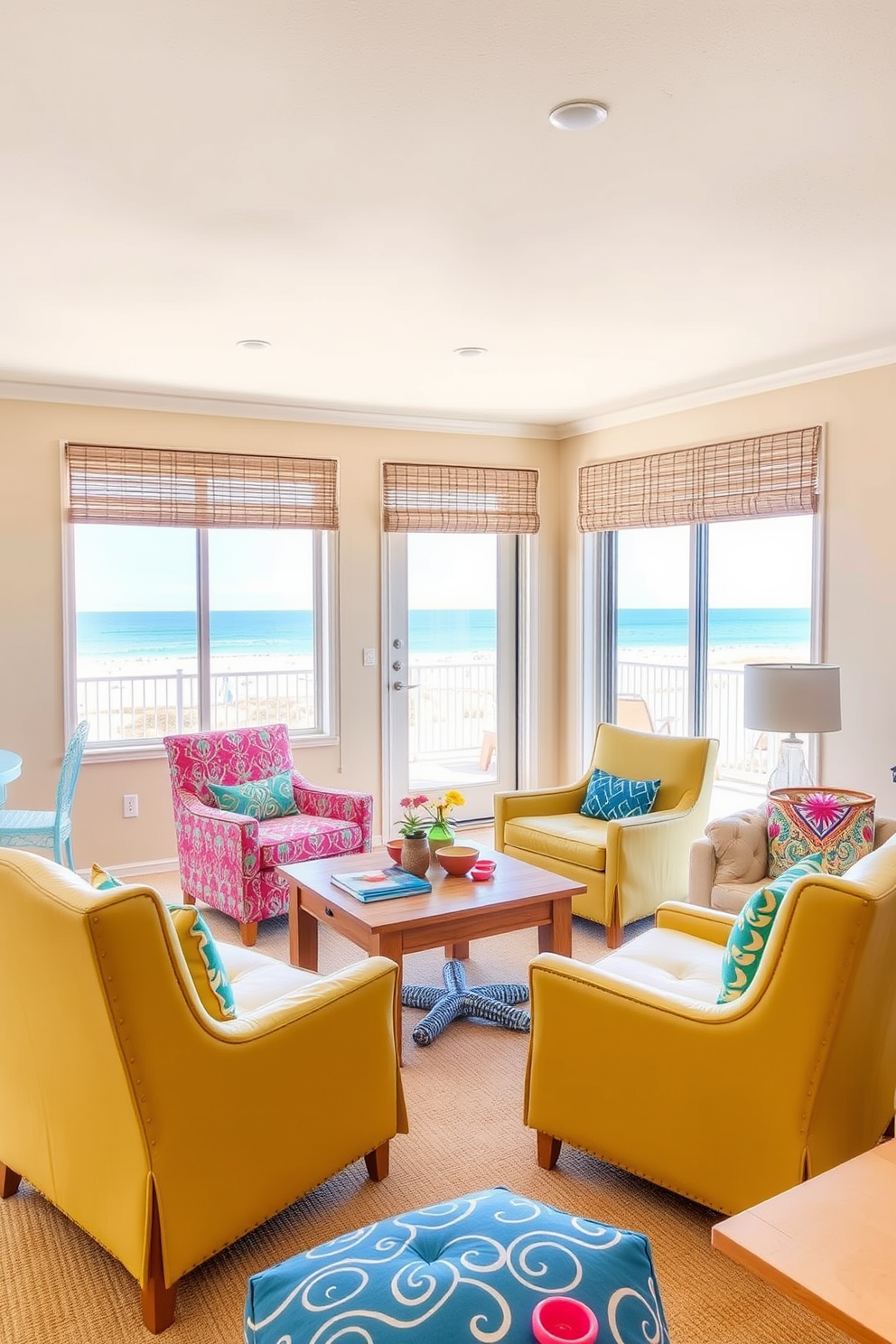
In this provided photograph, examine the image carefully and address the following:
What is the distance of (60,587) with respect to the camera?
191 inches

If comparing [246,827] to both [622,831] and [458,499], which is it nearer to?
[622,831]

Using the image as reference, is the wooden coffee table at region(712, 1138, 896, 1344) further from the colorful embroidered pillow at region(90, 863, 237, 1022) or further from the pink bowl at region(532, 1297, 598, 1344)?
the colorful embroidered pillow at region(90, 863, 237, 1022)

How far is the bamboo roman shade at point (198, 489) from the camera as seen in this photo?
489 centimetres

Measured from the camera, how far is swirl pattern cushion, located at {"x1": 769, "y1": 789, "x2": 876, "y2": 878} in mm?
3359

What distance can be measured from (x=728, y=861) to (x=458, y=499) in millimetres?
3057

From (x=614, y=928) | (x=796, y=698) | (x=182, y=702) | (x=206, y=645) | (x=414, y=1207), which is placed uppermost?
(x=206, y=645)

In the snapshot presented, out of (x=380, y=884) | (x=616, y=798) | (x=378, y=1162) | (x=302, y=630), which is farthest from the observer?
(x=302, y=630)

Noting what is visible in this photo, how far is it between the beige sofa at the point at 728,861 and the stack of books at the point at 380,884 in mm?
1039

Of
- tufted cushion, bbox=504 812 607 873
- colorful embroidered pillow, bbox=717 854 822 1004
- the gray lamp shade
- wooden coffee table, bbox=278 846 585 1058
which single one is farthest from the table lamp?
colorful embroidered pillow, bbox=717 854 822 1004

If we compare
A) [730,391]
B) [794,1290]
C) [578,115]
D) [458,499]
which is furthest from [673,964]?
[458,499]

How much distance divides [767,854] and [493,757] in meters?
2.82

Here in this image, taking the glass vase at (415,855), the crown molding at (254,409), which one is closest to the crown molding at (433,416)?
the crown molding at (254,409)

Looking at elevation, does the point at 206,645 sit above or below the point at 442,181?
→ below

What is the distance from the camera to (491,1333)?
44.3 inches
